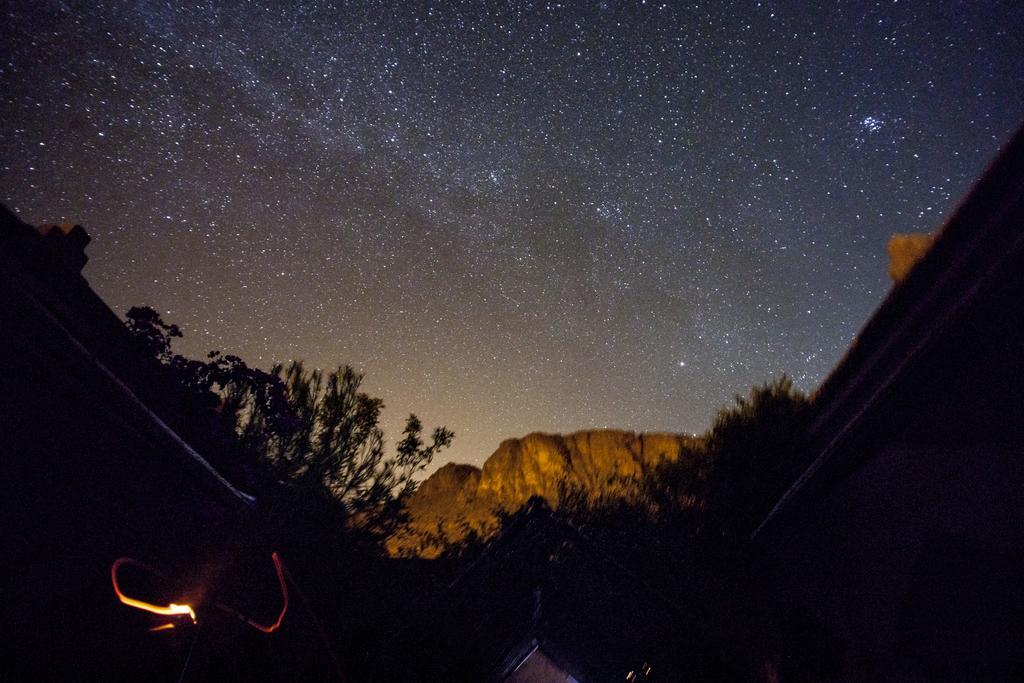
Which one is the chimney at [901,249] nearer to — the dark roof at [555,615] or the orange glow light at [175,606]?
the dark roof at [555,615]

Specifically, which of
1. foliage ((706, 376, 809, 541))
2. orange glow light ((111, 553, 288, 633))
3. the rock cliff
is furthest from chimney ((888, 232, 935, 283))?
the rock cliff

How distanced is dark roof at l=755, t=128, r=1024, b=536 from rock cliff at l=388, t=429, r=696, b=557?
25546 mm

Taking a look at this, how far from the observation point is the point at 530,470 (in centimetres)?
3089

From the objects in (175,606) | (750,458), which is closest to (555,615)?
(750,458)

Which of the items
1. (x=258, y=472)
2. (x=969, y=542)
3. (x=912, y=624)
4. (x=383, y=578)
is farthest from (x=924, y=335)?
(x=383, y=578)

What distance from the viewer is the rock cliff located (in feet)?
92.6

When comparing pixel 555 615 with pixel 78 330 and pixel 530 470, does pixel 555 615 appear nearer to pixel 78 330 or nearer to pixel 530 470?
pixel 78 330

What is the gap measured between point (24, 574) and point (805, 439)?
588 centimetres

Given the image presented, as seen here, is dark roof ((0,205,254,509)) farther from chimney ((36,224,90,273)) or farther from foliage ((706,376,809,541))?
foliage ((706,376,809,541))

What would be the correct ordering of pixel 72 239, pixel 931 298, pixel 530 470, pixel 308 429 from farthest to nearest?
1. pixel 530 470
2. pixel 308 429
3. pixel 72 239
4. pixel 931 298

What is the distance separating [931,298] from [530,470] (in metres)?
30.3

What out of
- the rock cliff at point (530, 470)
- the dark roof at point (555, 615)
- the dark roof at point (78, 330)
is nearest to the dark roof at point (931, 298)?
the dark roof at point (78, 330)

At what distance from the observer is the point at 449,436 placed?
34.4 ft

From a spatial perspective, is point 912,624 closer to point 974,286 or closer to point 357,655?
point 974,286
